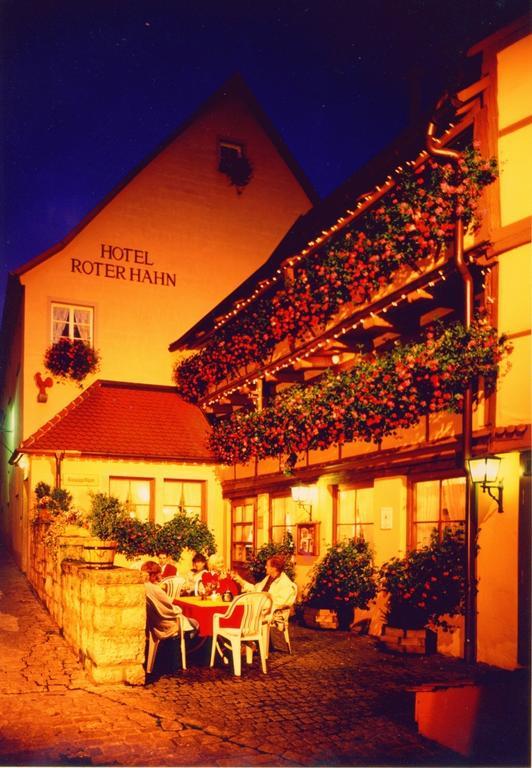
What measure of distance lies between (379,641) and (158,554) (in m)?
7.91

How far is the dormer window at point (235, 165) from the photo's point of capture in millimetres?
20172

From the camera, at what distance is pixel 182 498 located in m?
17.8

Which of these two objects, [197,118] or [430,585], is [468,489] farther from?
[197,118]

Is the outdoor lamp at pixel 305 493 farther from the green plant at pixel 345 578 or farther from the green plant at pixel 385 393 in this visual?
the green plant at pixel 345 578

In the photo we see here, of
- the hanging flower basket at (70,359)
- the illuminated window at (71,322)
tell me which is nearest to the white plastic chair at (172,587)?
the hanging flower basket at (70,359)

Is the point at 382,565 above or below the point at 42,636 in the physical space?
above

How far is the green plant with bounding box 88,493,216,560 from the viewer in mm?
16328

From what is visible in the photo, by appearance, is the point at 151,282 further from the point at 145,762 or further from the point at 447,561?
the point at 145,762

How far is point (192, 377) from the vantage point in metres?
18.3

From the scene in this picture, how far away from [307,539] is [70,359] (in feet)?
25.4

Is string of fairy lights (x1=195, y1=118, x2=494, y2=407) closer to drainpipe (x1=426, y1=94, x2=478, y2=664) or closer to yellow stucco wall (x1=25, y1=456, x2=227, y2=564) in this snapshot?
drainpipe (x1=426, y1=94, x2=478, y2=664)

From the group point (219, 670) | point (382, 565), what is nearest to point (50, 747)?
point (219, 670)

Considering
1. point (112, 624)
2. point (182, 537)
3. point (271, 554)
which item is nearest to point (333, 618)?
point (271, 554)

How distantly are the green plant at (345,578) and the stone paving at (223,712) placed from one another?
49.2 inches
